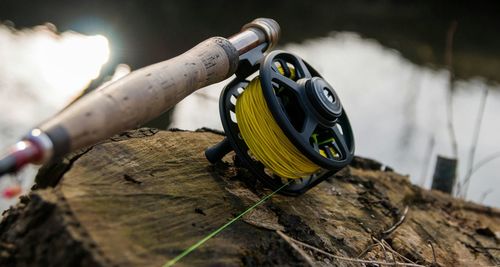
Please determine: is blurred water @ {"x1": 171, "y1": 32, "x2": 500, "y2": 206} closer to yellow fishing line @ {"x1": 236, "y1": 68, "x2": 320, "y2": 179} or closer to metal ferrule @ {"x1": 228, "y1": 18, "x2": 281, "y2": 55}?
metal ferrule @ {"x1": 228, "y1": 18, "x2": 281, "y2": 55}

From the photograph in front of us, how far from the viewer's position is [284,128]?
66.6 inches

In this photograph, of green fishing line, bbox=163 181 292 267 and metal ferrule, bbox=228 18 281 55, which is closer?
green fishing line, bbox=163 181 292 267

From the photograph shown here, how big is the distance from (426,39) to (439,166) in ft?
18.5

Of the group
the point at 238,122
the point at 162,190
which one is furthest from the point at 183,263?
the point at 238,122

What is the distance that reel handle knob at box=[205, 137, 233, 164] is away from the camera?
1.81 metres

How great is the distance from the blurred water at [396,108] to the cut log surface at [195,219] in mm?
1957

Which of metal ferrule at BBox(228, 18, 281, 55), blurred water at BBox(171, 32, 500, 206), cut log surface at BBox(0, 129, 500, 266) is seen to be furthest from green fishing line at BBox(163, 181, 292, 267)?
blurred water at BBox(171, 32, 500, 206)

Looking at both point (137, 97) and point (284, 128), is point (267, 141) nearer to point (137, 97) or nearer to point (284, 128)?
point (284, 128)

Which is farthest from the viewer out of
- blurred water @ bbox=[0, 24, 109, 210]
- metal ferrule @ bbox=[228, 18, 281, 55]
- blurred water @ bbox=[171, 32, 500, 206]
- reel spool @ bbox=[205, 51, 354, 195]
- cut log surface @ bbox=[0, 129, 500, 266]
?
blurred water @ bbox=[171, 32, 500, 206]

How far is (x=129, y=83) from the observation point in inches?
55.4

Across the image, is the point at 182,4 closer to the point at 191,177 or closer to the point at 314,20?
the point at 314,20

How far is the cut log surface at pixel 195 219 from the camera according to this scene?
4.02 ft

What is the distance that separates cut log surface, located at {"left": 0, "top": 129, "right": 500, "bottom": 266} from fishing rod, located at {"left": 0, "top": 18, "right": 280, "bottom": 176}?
16 cm

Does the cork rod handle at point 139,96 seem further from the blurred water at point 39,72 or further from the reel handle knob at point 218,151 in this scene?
the blurred water at point 39,72
